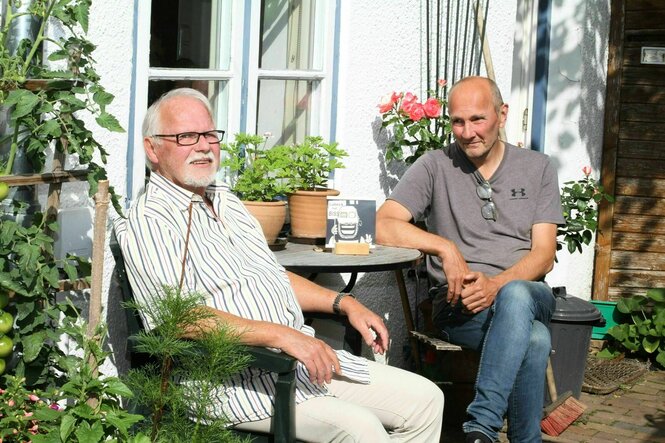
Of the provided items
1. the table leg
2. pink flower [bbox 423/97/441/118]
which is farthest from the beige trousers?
pink flower [bbox 423/97/441/118]

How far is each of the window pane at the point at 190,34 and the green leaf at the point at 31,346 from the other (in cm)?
122

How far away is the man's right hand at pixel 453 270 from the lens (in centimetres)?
436

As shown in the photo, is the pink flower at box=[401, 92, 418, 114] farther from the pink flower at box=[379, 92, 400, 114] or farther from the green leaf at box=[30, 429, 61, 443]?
the green leaf at box=[30, 429, 61, 443]

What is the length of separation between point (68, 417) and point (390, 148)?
2604 millimetres

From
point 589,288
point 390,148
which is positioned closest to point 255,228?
point 390,148

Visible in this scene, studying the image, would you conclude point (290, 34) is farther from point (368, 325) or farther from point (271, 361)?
point (271, 361)

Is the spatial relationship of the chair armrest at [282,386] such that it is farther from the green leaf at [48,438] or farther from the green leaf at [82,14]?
the green leaf at [82,14]

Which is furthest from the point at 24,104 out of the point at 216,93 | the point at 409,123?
the point at 409,123

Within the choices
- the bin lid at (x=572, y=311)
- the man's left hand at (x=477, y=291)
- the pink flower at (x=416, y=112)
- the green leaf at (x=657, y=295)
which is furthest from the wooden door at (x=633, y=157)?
the man's left hand at (x=477, y=291)

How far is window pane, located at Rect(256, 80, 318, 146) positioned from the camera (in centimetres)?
477

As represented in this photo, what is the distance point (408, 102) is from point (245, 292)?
1972mm

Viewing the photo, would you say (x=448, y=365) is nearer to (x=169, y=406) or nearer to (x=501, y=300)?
(x=501, y=300)

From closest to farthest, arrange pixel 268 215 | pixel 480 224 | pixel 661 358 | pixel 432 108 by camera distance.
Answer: pixel 268 215 < pixel 480 224 < pixel 432 108 < pixel 661 358

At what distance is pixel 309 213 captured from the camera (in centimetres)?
457
